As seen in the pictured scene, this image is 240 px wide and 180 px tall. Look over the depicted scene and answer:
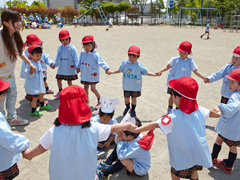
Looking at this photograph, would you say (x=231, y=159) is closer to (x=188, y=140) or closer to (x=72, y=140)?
(x=188, y=140)

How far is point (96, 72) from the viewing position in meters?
5.40

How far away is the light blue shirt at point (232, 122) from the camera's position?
2.74m

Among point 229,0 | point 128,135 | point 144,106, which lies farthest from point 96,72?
point 229,0

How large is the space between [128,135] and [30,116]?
9.80 feet

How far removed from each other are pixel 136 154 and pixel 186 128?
34.8 inches

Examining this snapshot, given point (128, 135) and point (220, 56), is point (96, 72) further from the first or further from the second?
point (220, 56)

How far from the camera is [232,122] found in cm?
297

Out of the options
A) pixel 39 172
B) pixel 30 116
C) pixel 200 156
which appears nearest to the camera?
pixel 200 156

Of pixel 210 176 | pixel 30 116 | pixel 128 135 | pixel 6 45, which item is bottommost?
pixel 210 176

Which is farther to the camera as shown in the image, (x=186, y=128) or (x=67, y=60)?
(x=67, y=60)

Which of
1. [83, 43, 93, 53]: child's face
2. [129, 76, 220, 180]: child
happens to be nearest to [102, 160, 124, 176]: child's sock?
[129, 76, 220, 180]: child

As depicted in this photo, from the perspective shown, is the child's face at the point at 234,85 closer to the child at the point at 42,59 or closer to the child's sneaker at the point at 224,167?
the child's sneaker at the point at 224,167

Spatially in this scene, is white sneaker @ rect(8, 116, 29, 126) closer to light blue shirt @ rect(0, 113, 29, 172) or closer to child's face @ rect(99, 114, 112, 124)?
child's face @ rect(99, 114, 112, 124)

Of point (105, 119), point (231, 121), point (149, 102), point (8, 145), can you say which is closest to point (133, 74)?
point (149, 102)
